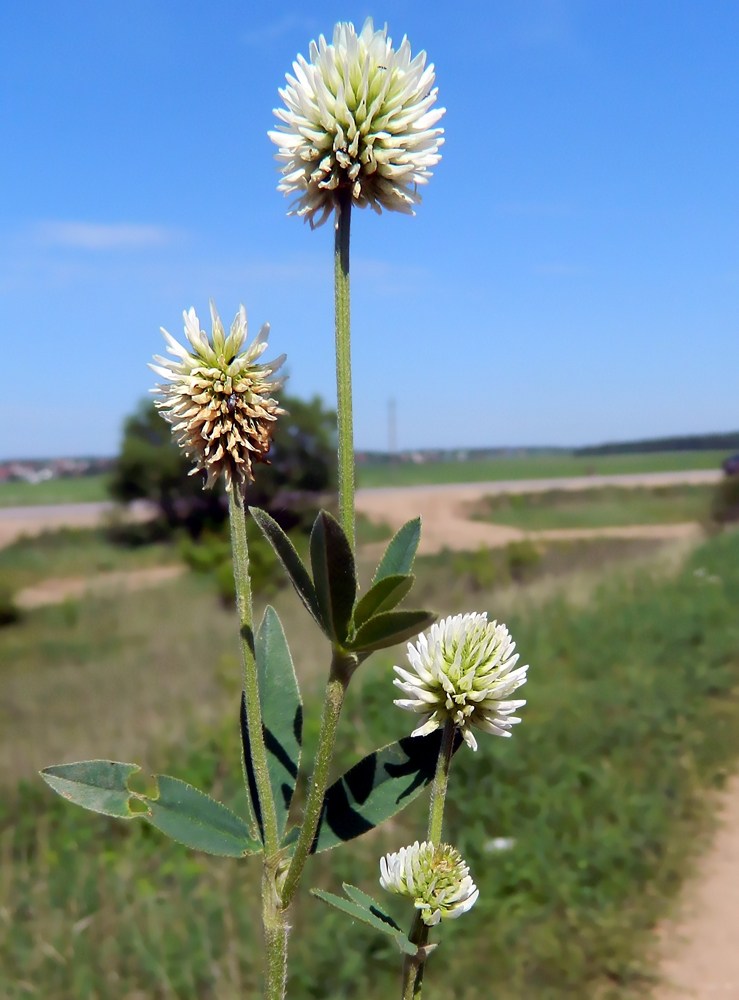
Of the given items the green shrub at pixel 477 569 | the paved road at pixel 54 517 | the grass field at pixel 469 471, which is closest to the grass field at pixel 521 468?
the grass field at pixel 469 471

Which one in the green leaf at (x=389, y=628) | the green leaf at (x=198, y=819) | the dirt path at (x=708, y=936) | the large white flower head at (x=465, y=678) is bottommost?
the dirt path at (x=708, y=936)

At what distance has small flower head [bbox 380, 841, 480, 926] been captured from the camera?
0.57 meters

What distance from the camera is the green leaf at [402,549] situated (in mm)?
598

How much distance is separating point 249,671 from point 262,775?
73mm

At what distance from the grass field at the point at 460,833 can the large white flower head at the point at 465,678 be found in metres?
3.30

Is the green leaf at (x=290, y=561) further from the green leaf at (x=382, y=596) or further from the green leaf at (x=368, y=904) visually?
the green leaf at (x=368, y=904)

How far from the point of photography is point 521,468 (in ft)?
178

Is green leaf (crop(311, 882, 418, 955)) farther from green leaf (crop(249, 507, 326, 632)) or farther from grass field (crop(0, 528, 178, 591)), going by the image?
grass field (crop(0, 528, 178, 591))

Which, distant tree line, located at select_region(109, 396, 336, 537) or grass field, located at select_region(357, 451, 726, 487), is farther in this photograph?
grass field, located at select_region(357, 451, 726, 487)

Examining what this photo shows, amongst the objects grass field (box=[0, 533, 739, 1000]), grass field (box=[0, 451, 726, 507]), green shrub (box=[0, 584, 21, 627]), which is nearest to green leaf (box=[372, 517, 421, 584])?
grass field (box=[0, 533, 739, 1000])

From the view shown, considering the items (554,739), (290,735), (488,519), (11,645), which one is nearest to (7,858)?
(554,739)

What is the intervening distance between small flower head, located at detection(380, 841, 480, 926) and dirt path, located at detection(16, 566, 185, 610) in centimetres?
1486

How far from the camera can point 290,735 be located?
0.65m

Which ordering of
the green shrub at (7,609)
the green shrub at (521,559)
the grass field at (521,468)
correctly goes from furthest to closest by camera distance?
the grass field at (521,468), the green shrub at (521,559), the green shrub at (7,609)
